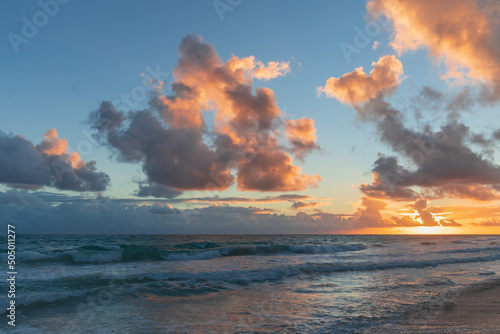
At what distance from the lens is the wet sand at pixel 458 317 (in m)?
9.39

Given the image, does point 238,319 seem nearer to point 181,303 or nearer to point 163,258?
point 181,303

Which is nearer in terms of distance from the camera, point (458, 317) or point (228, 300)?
point (458, 317)

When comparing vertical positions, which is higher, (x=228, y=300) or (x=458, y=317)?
(x=458, y=317)

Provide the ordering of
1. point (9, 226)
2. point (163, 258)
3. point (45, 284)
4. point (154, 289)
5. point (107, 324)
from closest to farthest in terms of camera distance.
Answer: point (107, 324) < point (9, 226) < point (154, 289) < point (45, 284) < point (163, 258)

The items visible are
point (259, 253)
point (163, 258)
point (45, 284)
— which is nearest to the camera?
point (45, 284)

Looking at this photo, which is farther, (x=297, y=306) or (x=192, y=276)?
(x=192, y=276)

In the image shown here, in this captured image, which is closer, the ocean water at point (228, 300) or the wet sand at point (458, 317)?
the wet sand at point (458, 317)

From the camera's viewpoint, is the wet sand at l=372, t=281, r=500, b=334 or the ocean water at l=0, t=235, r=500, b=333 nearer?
the wet sand at l=372, t=281, r=500, b=334

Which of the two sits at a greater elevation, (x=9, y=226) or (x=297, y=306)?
(x=9, y=226)

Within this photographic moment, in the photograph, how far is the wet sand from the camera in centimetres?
939

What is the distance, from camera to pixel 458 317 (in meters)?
10.9

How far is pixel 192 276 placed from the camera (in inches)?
784

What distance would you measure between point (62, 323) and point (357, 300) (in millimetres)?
10633

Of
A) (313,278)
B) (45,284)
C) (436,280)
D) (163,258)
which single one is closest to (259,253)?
(163,258)
